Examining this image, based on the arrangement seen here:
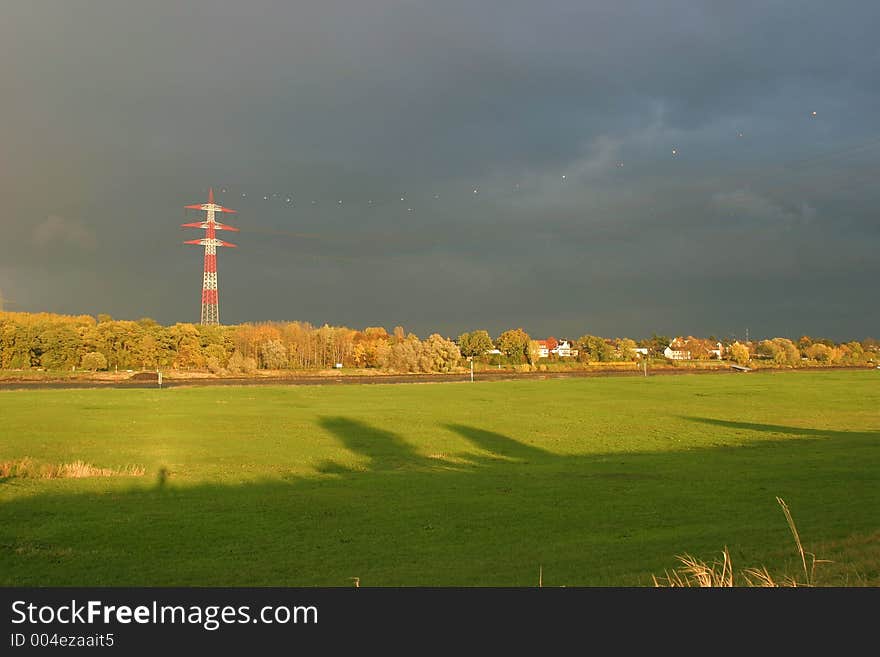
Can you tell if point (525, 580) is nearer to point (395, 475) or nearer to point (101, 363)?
point (395, 475)

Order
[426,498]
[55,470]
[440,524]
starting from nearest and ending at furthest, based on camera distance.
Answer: [440,524] → [426,498] → [55,470]

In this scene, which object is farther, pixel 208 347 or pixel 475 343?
pixel 475 343

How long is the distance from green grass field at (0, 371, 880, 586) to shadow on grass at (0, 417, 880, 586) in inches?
3.3

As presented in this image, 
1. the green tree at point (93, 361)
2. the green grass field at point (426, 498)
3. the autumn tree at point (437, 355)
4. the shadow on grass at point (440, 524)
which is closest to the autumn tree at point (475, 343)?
the autumn tree at point (437, 355)

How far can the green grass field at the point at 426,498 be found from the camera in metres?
13.3

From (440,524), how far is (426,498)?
3.99 m

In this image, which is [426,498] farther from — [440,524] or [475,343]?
[475,343]

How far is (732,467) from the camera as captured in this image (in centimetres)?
2812

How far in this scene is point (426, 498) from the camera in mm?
21859

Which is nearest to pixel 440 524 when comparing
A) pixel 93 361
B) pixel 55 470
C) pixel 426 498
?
pixel 426 498

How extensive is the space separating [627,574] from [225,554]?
28.6 ft

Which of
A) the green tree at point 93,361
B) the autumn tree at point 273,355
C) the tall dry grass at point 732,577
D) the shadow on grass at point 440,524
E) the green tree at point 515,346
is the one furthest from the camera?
the green tree at point 515,346

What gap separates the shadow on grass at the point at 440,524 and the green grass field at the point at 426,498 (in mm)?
85

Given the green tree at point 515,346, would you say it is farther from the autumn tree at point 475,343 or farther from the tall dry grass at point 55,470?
the tall dry grass at point 55,470
